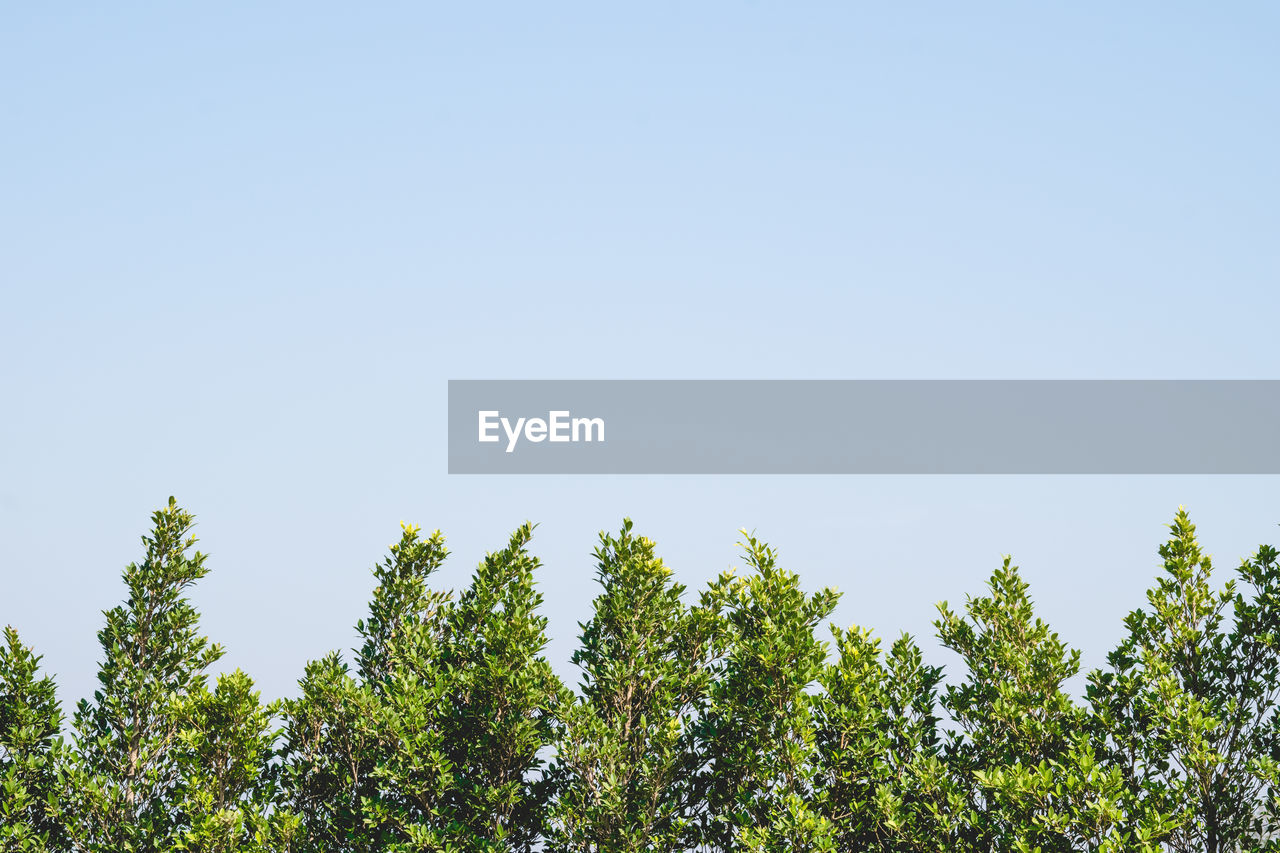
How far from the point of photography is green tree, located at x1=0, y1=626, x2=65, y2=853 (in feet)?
61.9

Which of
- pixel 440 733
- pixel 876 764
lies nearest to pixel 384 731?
pixel 440 733

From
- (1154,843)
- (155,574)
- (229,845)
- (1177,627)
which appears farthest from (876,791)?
(155,574)

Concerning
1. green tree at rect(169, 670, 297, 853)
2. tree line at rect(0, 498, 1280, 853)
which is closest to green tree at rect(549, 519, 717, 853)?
tree line at rect(0, 498, 1280, 853)

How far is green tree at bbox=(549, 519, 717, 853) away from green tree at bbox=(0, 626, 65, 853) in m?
7.56

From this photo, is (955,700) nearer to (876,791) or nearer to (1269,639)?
(876,791)

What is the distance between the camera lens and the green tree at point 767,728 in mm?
16812

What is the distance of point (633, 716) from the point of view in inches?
A: 717

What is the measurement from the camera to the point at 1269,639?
57.4 ft

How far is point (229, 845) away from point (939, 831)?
9.81 m

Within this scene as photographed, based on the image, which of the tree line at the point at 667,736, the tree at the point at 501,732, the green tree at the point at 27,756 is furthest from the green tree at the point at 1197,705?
the green tree at the point at 27,756

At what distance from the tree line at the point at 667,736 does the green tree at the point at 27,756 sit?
40mm

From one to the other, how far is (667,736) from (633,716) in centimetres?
78

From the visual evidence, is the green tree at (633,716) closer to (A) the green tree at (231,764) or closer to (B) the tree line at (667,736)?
(B) the tree line at (667,736)

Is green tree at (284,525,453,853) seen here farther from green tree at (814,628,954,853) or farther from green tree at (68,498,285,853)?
green tree at (814,628,954,853)
